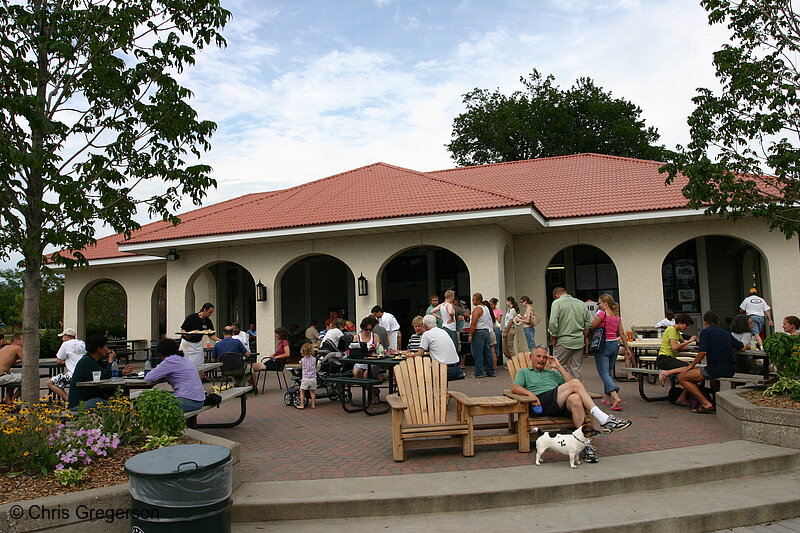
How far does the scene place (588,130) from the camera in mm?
38750

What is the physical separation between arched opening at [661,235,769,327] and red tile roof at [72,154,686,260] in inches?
122

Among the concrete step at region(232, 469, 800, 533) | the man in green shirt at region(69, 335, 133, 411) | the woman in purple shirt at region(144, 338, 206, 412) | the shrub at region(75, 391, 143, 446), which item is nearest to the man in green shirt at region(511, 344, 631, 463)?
the concrete step at region(232, 469, 800, 533)

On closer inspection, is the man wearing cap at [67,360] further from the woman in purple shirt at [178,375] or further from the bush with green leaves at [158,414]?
the bush with green leaves at [158,414]

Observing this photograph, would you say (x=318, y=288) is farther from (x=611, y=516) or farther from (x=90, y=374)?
(x=611, y=516)

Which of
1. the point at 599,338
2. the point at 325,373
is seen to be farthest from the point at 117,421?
the point at 599,338

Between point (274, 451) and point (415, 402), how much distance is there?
1.73 m

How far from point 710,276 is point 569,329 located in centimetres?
1373

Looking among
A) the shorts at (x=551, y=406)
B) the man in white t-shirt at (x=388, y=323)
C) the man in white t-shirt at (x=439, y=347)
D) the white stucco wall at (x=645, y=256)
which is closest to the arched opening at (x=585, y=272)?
the white stucco wall at (x=645, y=256)

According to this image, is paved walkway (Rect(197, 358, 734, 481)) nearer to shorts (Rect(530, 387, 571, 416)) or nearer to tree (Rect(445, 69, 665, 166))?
shorts (Rect(530, 387, 571, 416))

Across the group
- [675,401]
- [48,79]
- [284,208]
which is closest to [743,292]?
[675,401]

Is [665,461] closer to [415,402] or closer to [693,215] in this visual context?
Result: [415,402]

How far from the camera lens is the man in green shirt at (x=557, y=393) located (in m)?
6.24

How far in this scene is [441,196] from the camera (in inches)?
624

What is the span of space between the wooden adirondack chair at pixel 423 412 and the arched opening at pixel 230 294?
16.7 m
